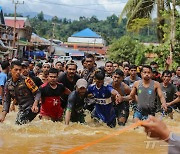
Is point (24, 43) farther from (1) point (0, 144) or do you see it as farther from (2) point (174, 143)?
(2) point (174, 143)

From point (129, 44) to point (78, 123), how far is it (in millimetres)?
50186

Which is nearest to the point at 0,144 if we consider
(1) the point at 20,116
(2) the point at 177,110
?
(1) the point at 20,116

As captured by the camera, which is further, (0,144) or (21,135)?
(21,135)

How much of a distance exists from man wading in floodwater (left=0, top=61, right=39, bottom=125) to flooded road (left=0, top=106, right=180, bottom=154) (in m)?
0.29

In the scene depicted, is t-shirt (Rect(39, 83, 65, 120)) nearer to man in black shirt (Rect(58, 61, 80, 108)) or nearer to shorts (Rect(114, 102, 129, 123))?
man in black shirt (Rect(58, 61, 80, 108))

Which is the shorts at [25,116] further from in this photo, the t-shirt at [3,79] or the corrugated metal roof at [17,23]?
the corrugated metal roof at [17,23]

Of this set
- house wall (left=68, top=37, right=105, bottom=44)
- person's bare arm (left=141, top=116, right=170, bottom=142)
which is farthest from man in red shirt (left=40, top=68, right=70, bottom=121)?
house wall (left=68, top=37, right=105, bottom=44)

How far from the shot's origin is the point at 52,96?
8.23 meters

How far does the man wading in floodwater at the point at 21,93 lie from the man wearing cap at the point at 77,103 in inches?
24.8

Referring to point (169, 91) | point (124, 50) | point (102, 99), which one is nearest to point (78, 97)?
point (102, 99)

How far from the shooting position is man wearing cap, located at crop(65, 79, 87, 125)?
8086mm

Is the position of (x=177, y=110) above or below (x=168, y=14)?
below

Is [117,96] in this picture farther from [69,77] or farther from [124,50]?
[124,50]

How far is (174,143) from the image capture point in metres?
2.63
